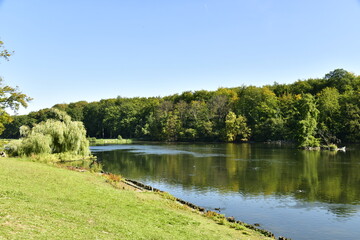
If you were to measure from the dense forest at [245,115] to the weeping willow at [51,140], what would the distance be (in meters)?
25.7

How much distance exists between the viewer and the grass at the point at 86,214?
10453mm

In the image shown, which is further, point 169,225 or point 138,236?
point 169,225

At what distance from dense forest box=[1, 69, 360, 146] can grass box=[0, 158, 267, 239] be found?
174 feet

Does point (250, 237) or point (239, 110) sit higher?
point (239, 110)

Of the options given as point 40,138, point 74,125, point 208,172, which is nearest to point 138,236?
point 208,172

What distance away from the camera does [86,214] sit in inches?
543

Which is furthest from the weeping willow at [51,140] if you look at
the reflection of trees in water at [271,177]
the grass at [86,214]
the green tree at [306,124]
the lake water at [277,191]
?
the green tree at [306,124]

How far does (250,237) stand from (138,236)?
20.1 ft

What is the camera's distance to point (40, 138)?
3950 cm

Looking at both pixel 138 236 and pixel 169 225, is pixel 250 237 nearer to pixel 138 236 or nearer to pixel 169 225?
pixel 169 225

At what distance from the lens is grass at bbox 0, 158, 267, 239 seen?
34.3 ft

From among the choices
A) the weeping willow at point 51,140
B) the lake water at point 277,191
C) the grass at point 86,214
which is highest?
the weeping willow at point 51,140

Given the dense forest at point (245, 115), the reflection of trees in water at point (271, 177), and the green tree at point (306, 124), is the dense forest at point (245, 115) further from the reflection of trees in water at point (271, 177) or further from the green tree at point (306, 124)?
the reflection of trees in water at point (271, 177)

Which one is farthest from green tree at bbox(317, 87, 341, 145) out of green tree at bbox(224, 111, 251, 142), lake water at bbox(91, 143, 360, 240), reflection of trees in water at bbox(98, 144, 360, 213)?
lake water at bbox(91, 143, 360, 240)
